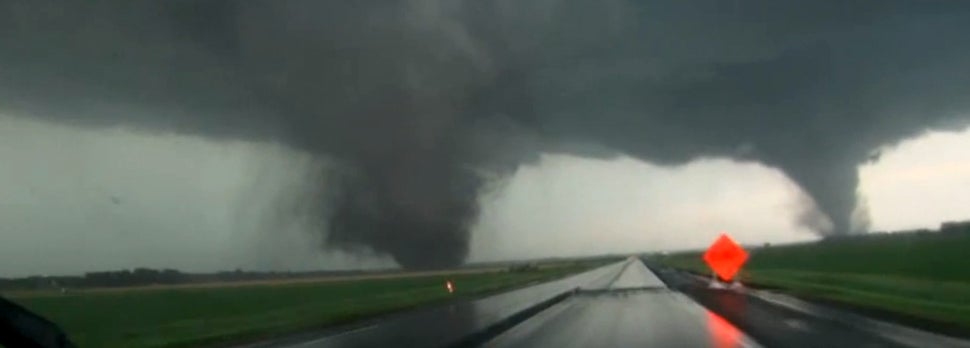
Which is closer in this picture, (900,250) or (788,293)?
(788,293)

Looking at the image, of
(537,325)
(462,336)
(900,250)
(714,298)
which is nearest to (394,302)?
(714,298)

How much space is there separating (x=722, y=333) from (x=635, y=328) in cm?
289

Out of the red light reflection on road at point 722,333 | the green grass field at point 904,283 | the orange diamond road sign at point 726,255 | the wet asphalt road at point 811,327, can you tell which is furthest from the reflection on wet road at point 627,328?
the orange diamond road sign at point 726,255

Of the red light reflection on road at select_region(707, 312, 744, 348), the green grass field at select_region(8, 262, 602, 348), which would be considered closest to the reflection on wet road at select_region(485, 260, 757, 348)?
the red light reflection on road at select_region(707, 312, 744, 348)

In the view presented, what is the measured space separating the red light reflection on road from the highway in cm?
2

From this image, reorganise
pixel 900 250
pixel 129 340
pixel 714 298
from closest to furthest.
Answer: pixel 129 340, pixel 714 298, pixel 900 250

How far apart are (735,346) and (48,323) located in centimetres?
1687

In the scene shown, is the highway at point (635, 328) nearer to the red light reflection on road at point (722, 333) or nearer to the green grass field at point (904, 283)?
the red light reflection on road at point (722, 333)

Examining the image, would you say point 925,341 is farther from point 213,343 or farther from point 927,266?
point 927,266

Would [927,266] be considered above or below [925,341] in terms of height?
above

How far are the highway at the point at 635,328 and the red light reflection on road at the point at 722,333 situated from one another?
18 millimetres

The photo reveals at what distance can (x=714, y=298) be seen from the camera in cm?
4778

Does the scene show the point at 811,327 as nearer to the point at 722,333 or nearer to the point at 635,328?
the point at 722,333

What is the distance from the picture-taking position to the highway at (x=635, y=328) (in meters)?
24.1
